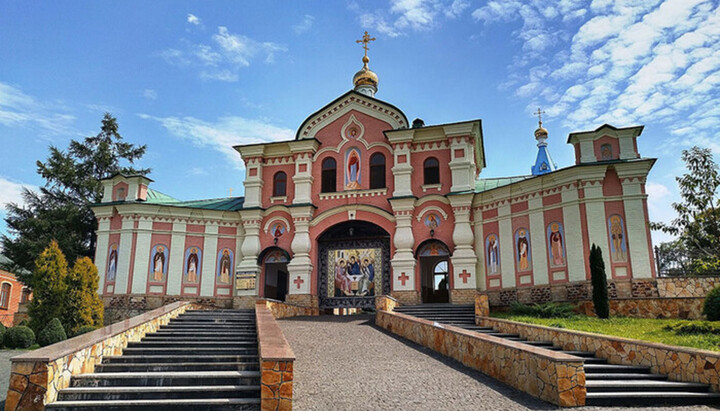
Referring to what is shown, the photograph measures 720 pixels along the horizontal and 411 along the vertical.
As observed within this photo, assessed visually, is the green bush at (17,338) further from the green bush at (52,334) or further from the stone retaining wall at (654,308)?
the stone retaining wall at (654,308)

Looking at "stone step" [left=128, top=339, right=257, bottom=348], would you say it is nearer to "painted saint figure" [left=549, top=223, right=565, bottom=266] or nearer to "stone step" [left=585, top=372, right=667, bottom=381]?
"stone step" [left=585, top=372, right=667, bottom=381]

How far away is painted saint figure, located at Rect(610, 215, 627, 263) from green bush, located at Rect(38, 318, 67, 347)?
17.5 metres

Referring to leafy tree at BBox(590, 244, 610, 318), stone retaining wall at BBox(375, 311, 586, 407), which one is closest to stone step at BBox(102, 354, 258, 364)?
stone retaining wall at BBox(375, 311, 586, 407)

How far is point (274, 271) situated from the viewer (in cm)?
2519

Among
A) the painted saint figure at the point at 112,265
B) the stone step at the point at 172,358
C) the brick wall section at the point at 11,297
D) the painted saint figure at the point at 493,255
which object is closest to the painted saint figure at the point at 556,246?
the painted saint figure at the point at 493,255

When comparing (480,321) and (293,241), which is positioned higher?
(293,241)

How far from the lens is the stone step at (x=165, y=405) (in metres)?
6.69

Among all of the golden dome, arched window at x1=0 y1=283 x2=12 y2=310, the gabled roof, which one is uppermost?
the golden dome

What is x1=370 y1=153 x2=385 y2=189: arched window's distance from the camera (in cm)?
2311

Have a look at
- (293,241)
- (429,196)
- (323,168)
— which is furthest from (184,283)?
(429,196)

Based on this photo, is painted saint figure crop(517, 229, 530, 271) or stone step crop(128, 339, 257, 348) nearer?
stone step crop(128, 339, 257, 348)

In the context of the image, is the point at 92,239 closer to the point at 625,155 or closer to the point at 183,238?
the point at 183,238

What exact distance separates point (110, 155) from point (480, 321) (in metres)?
24.2

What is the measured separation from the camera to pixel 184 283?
22875 millimetres
